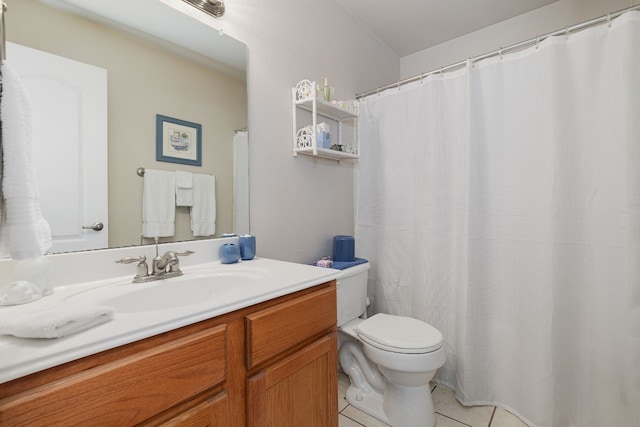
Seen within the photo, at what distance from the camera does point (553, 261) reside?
138 cm

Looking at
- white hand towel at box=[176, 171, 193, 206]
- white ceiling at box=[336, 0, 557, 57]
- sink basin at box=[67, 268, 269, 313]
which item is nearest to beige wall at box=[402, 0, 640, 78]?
white ceiling at box=[336, 0, 557, 57]

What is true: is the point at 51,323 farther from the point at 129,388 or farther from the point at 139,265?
the point at 139,265

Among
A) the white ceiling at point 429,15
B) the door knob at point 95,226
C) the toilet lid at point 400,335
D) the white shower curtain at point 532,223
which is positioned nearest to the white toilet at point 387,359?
the toilet lid at point 400,335

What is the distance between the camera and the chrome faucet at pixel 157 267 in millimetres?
989

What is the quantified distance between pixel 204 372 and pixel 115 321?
231 mm

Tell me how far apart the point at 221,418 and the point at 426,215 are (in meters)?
1.45

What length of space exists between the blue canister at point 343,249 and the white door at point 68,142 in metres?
1.16

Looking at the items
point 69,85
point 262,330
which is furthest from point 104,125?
point 262,330

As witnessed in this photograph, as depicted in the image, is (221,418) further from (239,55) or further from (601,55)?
(601,55)

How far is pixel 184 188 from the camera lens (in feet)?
4.01

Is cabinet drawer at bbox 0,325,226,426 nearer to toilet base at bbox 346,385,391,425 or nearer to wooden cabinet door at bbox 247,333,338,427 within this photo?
wooden cabinet door at bbox 247,333,338,427

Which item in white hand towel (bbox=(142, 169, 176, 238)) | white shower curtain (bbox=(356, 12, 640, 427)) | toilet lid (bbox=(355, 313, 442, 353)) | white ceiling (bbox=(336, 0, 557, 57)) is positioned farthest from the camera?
white ceiling (bbox=(336, 0, 557, 57))

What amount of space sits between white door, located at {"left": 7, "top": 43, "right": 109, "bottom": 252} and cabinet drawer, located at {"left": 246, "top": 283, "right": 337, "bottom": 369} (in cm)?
64

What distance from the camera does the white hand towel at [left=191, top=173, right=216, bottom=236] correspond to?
1.26 metres
